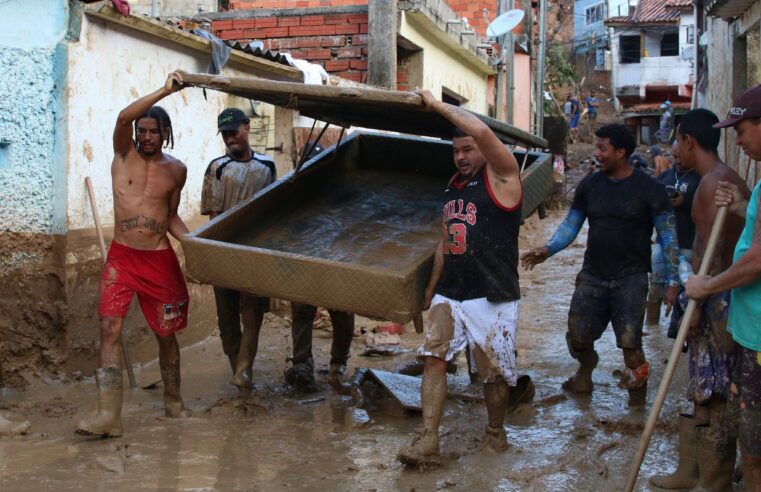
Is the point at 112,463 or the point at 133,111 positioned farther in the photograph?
the point at 133,111

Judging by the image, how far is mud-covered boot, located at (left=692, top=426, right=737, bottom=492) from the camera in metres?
4.16

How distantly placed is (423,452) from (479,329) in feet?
2.19

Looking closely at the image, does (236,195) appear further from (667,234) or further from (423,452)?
(667,234)

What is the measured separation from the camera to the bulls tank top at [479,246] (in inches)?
186

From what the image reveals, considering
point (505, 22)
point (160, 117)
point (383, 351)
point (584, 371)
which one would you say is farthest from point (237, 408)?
point (505, 22)

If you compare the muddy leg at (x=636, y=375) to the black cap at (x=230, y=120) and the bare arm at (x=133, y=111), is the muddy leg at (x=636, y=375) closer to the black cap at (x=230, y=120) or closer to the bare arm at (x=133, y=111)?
the black cap at (x=230, y=120)

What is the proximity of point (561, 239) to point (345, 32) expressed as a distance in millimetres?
8654

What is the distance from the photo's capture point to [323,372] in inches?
270

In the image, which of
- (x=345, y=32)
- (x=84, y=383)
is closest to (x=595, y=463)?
(x=84, y=383)

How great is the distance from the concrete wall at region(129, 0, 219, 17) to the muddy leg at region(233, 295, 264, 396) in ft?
35.0

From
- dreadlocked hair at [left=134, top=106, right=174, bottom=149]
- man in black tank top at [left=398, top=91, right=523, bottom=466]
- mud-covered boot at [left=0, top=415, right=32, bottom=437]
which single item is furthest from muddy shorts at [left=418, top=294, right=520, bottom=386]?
mud-covered boot at [left=0, top=415, right=32, bottom=437]

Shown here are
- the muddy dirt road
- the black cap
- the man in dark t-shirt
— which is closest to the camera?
the muddy dirt road

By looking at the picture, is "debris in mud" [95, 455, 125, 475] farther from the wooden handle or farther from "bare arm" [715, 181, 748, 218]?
"bare arm" [715, 181, 748, 218]

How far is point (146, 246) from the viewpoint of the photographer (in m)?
5.38
